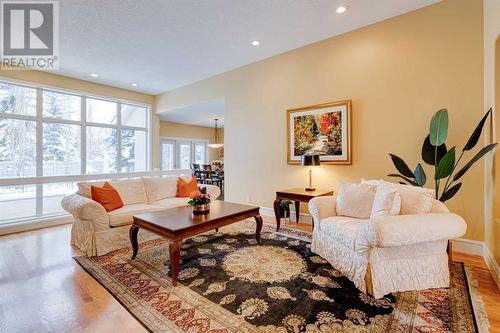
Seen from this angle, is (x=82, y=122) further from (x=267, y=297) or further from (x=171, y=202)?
(x=267, y=297)

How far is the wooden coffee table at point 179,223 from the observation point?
7.32 feet

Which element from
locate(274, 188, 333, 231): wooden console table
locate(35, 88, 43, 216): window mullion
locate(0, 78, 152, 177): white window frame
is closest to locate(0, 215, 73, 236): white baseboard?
locate(35, 88, 43, 216): window mullion

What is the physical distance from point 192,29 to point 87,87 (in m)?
3.63

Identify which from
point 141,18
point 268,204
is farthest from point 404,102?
point 141,18

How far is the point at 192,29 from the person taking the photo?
348cm

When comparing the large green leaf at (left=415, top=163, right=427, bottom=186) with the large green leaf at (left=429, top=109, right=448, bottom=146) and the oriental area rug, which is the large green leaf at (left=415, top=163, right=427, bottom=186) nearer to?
the large green leaf at (left=429, top=109, right=448, bottom=146)

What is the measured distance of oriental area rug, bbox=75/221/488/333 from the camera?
1660mm

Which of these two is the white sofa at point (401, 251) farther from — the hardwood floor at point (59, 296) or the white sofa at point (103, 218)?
the white sofa at point (103, 218)

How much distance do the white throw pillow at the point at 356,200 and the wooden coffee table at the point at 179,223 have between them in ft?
3.56

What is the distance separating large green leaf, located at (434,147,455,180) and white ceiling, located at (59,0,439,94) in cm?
200

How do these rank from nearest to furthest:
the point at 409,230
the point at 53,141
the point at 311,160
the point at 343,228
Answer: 1. the point at 409,230
2. the point at 343,228
3. the point at 311,160
4. the point at 53,141

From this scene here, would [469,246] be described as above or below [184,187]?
below

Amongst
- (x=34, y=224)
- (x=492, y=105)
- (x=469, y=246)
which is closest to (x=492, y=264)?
(x=469, y=246)

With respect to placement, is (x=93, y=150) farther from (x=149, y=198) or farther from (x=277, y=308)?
(x=277, y=308)
